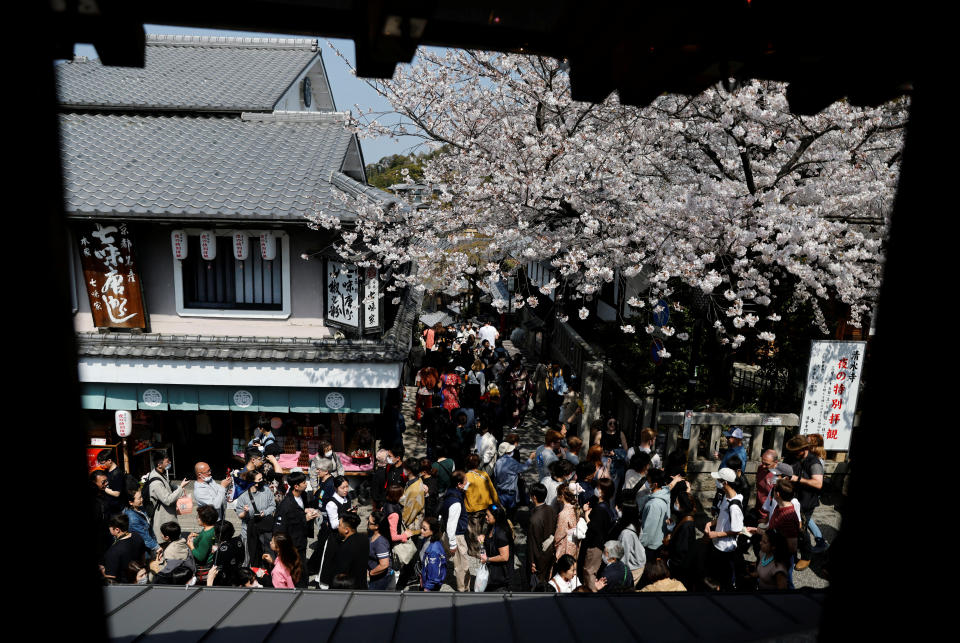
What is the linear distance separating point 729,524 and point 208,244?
32.4ft

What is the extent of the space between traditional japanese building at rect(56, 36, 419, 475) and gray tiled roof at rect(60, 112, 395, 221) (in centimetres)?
4

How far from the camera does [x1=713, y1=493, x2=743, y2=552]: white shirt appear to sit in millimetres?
6875

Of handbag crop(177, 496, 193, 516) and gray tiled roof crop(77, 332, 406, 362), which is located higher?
gray tiled roof crop(77, 332, 406, 362)

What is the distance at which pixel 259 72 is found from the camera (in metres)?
17.5

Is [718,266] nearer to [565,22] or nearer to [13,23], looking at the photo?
[565,22]

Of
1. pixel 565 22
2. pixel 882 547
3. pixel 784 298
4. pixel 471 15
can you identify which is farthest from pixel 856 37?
pixel 784 298

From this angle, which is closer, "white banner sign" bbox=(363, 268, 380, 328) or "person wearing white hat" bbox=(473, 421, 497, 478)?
"person wearing white hat" bbox=(473, 421, 497, 478)

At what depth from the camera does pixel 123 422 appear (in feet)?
36.9

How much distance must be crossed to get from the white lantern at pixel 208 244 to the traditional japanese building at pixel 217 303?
0.08 feet

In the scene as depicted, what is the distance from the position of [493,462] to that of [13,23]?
9.50 metres

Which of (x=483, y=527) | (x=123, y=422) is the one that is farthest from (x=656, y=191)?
(x=123, y=422)

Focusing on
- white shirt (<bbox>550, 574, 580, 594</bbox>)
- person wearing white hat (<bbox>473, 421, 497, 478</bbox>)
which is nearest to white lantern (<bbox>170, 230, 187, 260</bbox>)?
person wearing white hat (<bbox>473, 421, 497, 478</bbox>)

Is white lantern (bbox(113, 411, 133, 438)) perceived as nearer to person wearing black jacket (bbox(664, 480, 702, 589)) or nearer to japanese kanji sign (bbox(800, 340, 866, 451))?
person wearing black jacket (bbox(664, 480, 702, 589))

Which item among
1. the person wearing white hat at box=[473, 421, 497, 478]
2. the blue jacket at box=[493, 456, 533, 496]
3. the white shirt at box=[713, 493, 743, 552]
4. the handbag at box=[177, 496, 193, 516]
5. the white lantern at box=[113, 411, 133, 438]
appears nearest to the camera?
the white shirt at box=[713, 493, 743, 552]
